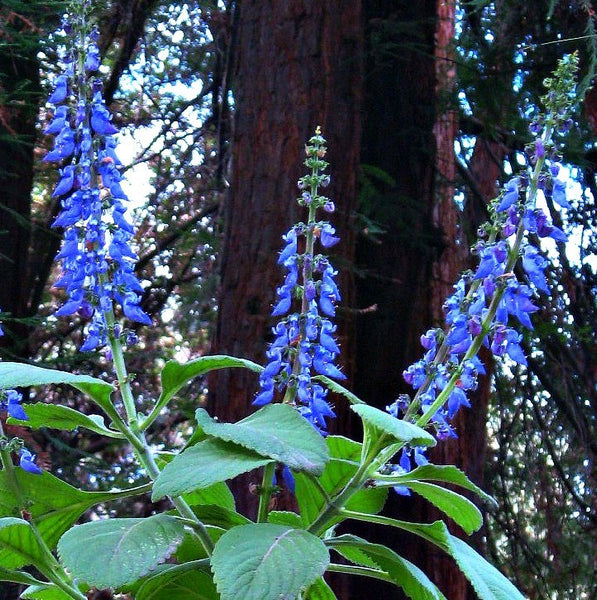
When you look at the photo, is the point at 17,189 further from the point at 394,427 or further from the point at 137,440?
the point at 394,427

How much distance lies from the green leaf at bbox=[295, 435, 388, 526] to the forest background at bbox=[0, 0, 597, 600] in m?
1.24

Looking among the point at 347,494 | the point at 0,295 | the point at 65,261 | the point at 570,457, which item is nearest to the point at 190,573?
the point at 347,494

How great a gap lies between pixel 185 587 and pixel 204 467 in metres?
0.38

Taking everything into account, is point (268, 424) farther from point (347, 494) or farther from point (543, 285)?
point (543, 285)

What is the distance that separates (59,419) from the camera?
5.49 ft

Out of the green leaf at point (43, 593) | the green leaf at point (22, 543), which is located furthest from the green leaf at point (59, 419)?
the green leaf at point (43, 593)

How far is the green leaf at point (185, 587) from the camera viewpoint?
1.59 meters

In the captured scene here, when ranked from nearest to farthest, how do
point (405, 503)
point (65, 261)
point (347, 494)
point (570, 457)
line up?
point (347, 494) → point (65, 261) → point (405, 503) → point (570, 457)

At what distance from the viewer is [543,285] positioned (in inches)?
63.7

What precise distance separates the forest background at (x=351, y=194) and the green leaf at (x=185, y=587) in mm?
1349

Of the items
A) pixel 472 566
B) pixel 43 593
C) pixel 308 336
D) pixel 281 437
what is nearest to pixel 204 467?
pixel 281 437

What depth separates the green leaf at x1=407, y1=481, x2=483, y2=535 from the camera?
5.29 ft

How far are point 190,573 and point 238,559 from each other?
1.06ft

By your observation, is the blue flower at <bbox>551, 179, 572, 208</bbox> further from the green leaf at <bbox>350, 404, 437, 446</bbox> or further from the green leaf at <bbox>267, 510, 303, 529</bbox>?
the green leaf at <bbox>267, 510, 303, 529</bbox>
